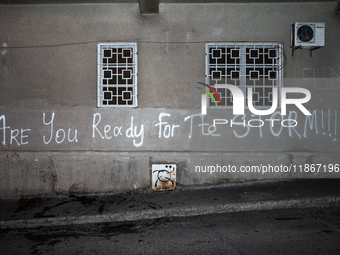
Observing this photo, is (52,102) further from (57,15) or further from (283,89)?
(283,89)

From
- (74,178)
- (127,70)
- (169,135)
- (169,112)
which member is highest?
(127,70)

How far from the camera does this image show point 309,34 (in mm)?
5586

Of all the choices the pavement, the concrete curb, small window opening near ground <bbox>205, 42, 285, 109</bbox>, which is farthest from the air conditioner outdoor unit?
the concrete curb

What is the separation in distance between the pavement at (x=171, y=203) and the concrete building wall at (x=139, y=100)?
31 cm

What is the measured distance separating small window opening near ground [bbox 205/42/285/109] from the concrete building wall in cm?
18

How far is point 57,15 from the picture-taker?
5.94 m

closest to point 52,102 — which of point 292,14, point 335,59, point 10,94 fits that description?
point 10,94

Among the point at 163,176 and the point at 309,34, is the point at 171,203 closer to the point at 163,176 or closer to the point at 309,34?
the point at 163,176

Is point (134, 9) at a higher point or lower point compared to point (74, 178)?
higher

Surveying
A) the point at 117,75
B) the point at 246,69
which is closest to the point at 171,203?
the point at 117,75

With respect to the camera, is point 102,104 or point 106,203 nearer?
point 106,203

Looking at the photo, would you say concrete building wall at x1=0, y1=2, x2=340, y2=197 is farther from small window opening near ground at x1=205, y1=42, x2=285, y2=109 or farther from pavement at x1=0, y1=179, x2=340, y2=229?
pavement at x1=0, y1=179, x2=340, y2=229

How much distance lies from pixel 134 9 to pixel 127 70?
1.28 metres

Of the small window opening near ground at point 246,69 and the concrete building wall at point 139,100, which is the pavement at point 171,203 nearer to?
the concrete building wall at point 139,100
